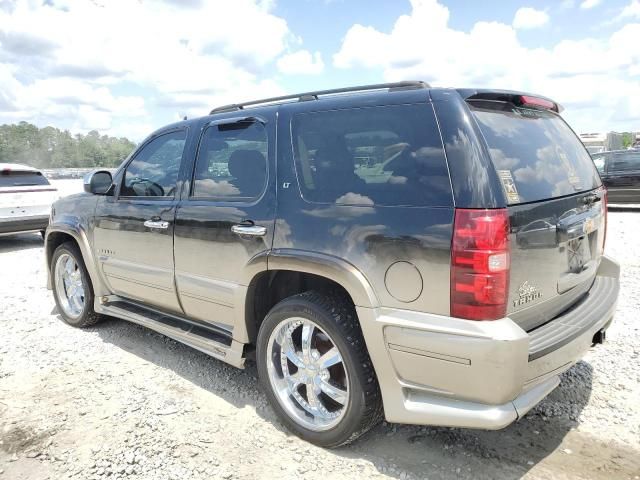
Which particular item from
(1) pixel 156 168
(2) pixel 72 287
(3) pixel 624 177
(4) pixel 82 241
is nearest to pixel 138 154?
(1) pixel 156 168

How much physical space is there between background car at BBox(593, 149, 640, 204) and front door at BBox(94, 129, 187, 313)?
36.5 ft

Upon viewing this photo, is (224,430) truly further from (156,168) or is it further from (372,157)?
(156,168)

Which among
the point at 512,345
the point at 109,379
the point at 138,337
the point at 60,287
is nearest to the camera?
the point at 512,345

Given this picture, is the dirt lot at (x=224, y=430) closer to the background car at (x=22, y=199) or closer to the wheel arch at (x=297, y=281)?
the wheel arch at (x=297, y=281)

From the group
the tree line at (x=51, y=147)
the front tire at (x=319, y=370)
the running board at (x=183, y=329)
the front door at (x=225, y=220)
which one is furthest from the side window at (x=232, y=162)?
the tree line at (x=51, y=147)

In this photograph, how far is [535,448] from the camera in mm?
2781

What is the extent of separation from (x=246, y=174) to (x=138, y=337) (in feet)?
7.95

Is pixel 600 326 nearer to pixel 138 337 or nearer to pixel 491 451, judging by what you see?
pixel 491 451

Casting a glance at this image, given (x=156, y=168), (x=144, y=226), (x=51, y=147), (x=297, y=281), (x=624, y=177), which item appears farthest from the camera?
(x=51, y=147)

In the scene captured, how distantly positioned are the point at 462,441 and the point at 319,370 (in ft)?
3.09

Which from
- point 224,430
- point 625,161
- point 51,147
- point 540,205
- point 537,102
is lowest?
point 224,430

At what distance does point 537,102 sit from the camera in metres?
2.84

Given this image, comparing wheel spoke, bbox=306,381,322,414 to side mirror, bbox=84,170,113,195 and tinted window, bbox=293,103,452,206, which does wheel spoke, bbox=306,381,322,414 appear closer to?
tinted window, bbox=293,103,452,206

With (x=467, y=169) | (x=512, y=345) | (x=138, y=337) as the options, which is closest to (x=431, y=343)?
(x=512, y=345)
